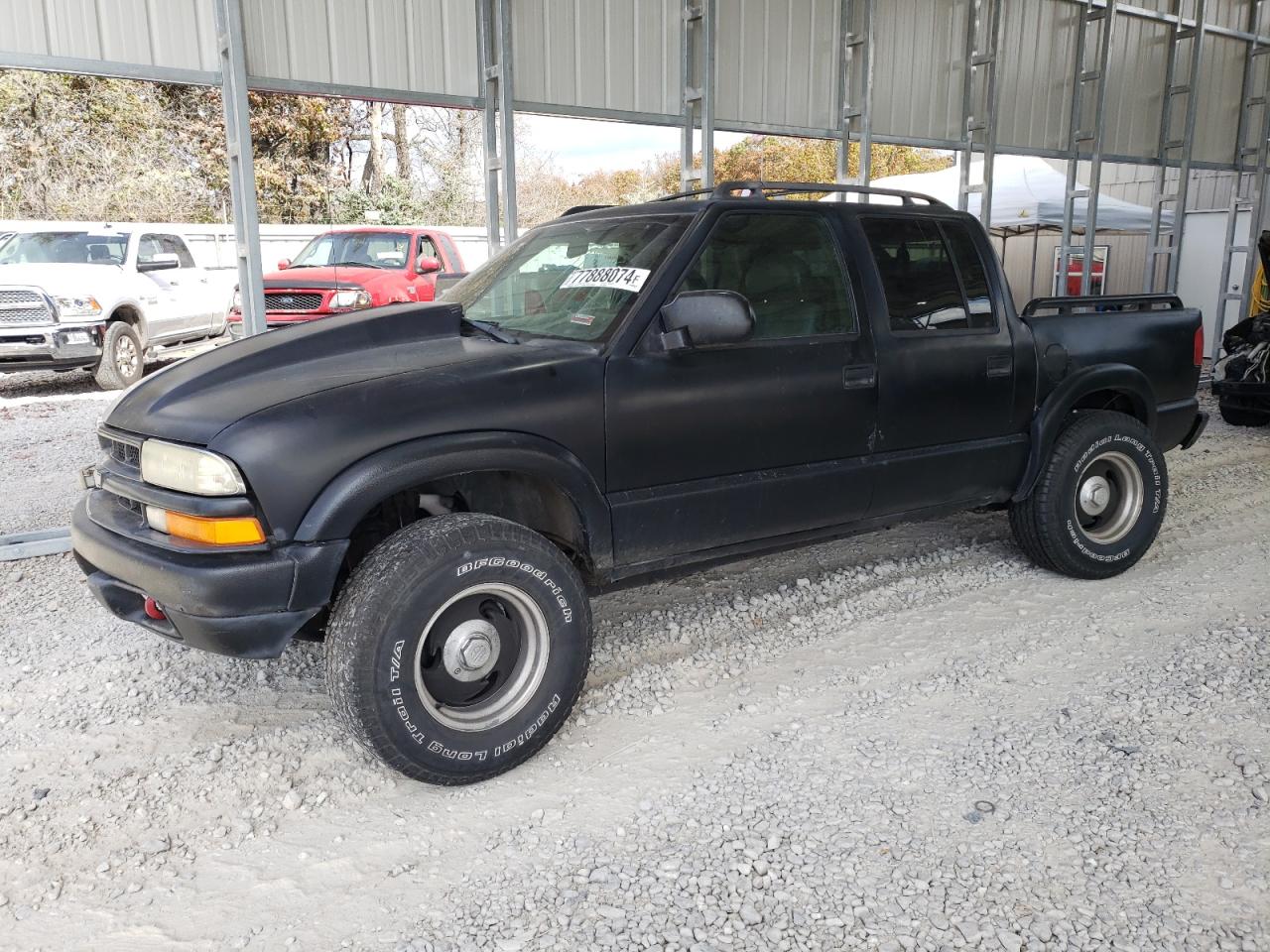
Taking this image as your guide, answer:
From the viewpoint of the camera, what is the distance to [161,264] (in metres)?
13.1

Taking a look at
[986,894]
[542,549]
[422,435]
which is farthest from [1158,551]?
[422,435]

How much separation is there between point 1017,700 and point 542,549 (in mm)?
1859

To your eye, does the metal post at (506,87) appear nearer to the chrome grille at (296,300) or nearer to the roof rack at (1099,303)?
the roof rack at (1099,303)

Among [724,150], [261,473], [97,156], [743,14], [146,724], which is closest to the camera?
[261,473]

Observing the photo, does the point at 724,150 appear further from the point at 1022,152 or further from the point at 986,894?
the point at 986,894

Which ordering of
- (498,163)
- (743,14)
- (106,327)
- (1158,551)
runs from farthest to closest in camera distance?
(106,327) → (743,14) → (498,163) → (1158,551)

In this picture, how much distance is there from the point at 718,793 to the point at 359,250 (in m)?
11.2

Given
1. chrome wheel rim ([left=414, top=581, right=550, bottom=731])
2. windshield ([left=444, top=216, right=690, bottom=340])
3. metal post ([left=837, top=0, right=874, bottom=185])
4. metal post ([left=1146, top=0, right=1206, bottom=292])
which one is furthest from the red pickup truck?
metal post ([left=1146, top=0, right=1206, bottom=292])

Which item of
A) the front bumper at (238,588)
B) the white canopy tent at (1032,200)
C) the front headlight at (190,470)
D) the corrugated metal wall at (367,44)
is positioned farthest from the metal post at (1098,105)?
the front headlight at (190,470)

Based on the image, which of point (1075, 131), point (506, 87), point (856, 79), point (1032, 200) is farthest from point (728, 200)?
point (1032, 200)

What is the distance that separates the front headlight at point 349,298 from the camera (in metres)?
11.7

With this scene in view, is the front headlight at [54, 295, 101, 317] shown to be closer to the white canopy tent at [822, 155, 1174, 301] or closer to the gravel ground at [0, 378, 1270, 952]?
the gravel ground at [0, 378, 1270, 952]

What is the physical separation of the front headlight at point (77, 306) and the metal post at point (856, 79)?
28.9 feet

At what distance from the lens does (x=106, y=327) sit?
12023 millimetres
